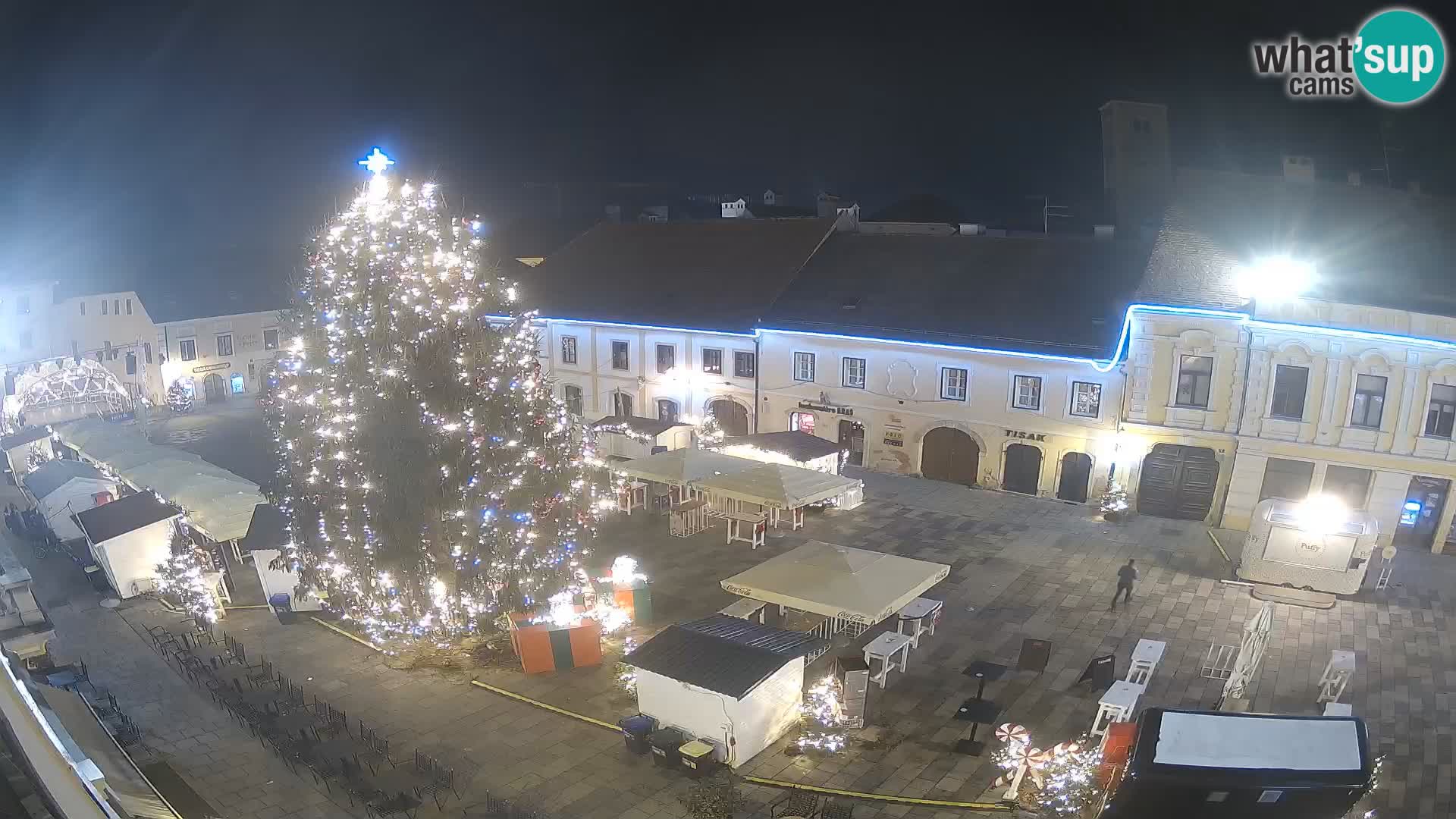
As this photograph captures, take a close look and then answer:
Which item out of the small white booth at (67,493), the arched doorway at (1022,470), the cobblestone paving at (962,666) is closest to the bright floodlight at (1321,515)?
the cobblestone paving at (962,666)

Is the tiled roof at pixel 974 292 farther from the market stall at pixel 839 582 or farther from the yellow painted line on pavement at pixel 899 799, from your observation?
the yellow painted line on pavement at pixel 899 799

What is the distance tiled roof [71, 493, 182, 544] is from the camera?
2177cm

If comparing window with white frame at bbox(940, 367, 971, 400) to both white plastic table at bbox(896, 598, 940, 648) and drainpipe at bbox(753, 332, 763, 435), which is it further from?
white plastic table at bbox(896, 598, 940, 648)

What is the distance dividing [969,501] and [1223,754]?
18.4m

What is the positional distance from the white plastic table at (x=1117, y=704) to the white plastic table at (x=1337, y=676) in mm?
4191

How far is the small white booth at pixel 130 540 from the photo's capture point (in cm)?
2181

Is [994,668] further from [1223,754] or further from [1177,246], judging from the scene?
[1177,246]

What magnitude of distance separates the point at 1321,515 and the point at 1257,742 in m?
14.3

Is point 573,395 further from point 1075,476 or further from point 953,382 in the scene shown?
point 1075,476

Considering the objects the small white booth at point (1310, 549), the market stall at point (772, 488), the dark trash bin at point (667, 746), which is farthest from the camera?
the market stall at point (772, 488)

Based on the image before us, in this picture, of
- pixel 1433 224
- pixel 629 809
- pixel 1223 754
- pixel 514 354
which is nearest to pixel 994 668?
pixel 1223 754

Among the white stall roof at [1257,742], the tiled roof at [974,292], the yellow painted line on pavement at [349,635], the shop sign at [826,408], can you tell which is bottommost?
the yellow painted line on pavement at [349,635]

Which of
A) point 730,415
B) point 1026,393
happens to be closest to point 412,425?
point 730,415

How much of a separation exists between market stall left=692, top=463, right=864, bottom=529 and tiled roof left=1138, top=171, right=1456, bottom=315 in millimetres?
11124
